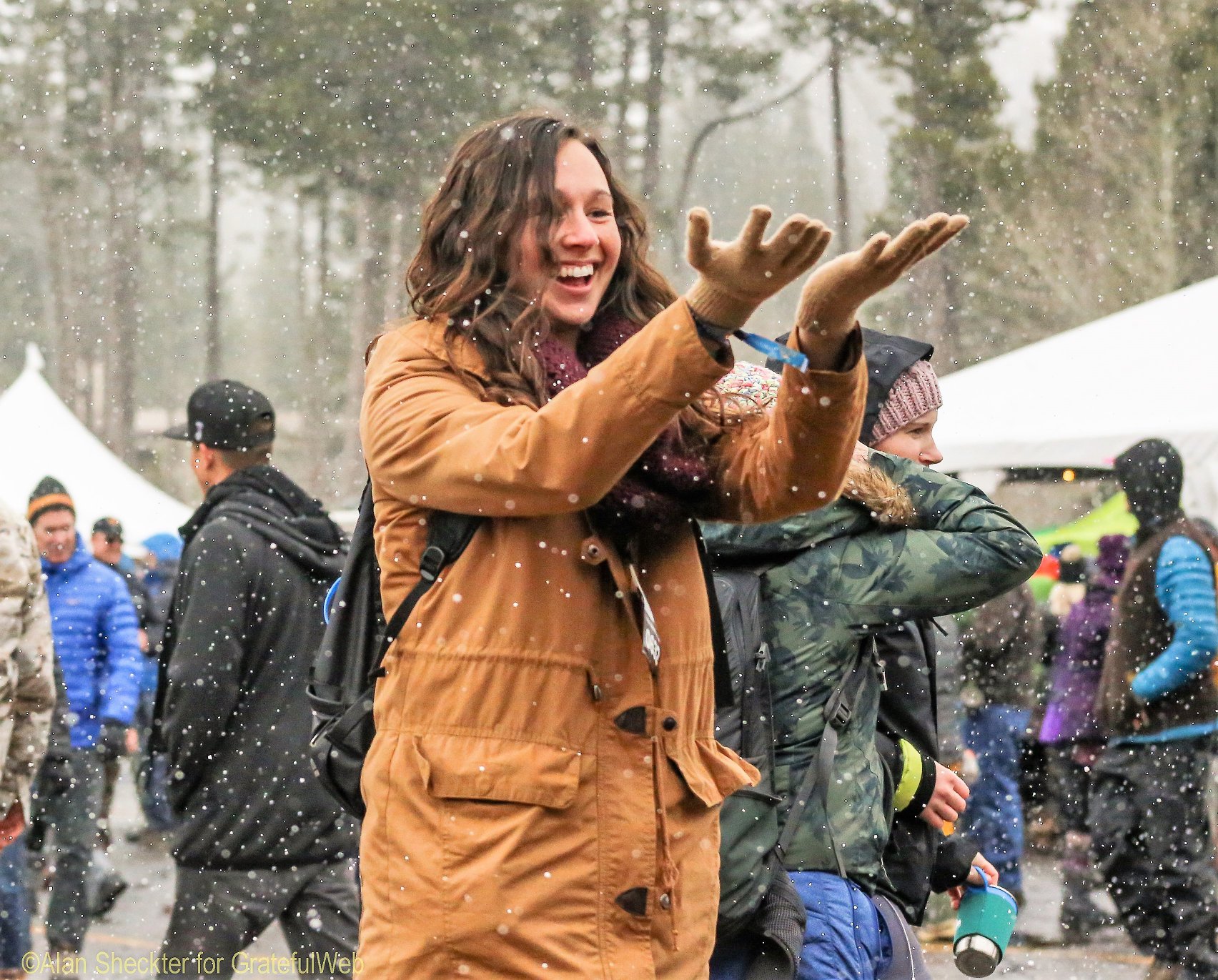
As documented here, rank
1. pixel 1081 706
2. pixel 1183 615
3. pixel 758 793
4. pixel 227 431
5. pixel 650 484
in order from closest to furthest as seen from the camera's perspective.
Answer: pixel 650 484
pixel 758 793
pixel 227 431
pixel 1183 615
pixel 1081 706

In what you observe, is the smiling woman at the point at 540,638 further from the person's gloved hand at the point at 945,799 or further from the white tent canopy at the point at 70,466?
the white tent canopy at the point at 70,466

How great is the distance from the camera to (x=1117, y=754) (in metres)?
6.88

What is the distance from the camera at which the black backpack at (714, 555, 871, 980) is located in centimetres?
283

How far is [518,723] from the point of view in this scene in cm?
228

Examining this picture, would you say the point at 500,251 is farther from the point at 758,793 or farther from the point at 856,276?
the point at 758,793

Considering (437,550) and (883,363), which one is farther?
(883,363)

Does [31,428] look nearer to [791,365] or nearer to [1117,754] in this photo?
[1117,754]

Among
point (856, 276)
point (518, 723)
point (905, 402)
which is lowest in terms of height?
point (518, 723)

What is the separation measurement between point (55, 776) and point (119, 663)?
120cm

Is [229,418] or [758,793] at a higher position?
[229,418]

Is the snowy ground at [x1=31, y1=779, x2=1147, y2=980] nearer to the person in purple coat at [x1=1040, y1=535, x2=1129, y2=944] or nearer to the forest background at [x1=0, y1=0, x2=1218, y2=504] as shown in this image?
the person in purple coat at [x1=1040, y1=535, x2=1129, y2=944]

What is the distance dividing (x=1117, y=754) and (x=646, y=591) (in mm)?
4945

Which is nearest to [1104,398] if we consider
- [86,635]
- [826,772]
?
[86,635]

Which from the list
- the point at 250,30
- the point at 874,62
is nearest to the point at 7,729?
the point at 874,62
